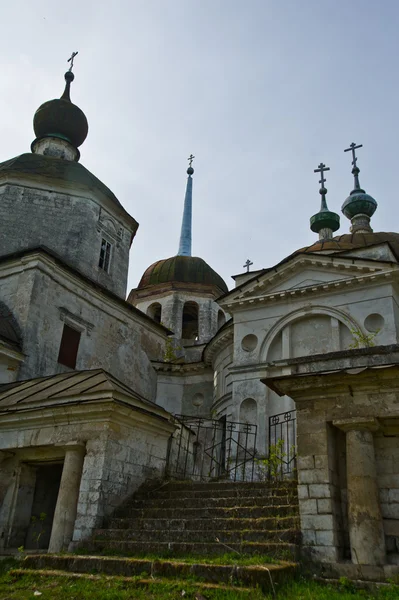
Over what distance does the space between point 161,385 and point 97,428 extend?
1642 centimetres

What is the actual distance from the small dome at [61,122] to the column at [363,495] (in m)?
20.6

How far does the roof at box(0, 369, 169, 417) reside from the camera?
998 cm

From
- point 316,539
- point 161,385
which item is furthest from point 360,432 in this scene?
point 161,385

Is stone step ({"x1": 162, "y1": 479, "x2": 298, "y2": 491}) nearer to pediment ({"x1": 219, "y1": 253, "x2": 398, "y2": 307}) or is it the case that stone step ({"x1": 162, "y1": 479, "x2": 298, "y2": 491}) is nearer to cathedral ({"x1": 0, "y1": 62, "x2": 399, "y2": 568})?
cathedral ({"x1": 0, "y1": 62, "x2": 399, "y2": 568})

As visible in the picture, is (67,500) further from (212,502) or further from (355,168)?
(355,168)

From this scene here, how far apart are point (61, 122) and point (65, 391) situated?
16.8 m

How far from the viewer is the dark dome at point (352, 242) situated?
67.8 feet

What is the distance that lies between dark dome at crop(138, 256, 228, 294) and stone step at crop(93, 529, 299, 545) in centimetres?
2413

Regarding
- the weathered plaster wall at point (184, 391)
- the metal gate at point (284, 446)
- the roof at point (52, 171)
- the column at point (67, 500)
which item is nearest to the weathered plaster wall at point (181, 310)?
the weathered plaster wall at point (184, 391)

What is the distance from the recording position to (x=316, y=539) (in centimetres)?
659

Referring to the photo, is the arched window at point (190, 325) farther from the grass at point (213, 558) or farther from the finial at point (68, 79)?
the grass at point (213, 558)

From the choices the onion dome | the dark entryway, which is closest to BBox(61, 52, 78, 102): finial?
the onion dome

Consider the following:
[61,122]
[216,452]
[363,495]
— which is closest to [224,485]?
[363,495]

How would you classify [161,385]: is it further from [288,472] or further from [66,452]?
[66,452]
